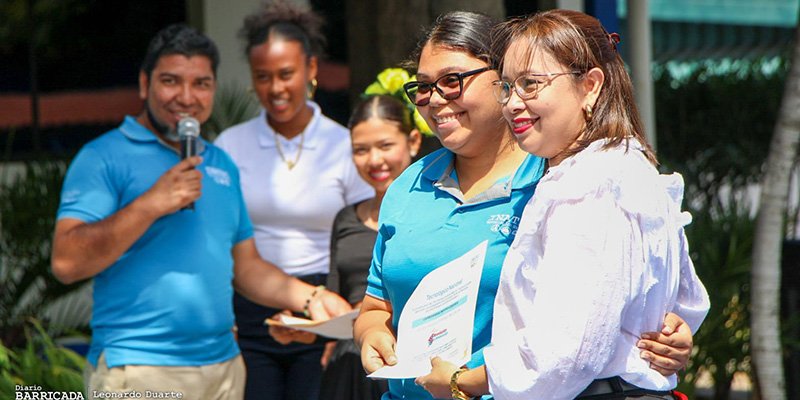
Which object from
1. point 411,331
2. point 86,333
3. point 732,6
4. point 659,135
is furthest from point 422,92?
point 732,6

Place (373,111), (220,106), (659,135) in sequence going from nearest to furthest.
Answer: (373,111), (220,106), (659,135)

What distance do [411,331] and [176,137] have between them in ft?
6.04

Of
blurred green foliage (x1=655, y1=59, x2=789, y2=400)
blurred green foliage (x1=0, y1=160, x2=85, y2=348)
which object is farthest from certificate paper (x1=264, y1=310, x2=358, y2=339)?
blurred green foliage (x1=655, y1=59, x2=789, y2=400)

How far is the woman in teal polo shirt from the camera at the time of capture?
2.63 meters

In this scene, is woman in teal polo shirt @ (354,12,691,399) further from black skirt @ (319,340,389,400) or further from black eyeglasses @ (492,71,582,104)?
black skirt @ (319,340,389,400)

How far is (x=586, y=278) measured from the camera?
223 cm

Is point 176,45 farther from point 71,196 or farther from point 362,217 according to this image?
point 362,217

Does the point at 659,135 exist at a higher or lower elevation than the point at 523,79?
lower

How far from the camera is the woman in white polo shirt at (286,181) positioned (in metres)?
4.59

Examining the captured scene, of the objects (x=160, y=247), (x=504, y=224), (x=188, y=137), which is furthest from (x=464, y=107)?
(x=160, y=247)

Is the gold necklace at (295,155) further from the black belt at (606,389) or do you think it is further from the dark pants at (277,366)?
the black belt at (606,389)

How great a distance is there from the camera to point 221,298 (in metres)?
4.13

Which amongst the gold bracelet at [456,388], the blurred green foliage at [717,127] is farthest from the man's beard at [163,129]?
the blurred green foliage at [717,127]

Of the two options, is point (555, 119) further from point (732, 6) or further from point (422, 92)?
point (732, 6)
